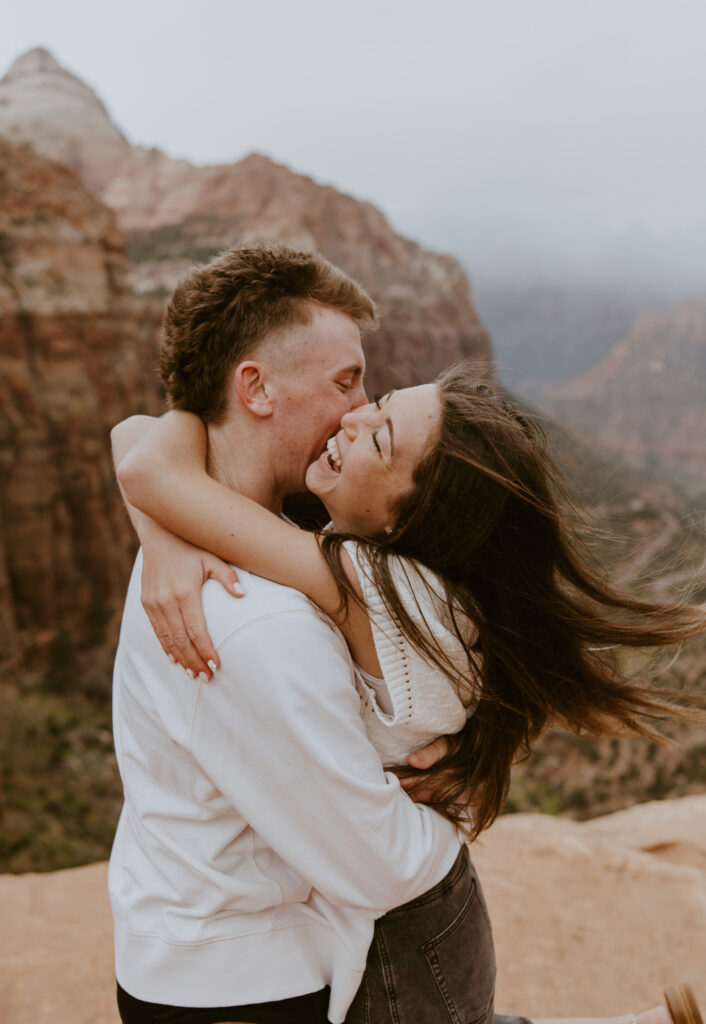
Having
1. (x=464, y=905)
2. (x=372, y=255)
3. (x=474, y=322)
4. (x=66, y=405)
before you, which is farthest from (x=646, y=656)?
(x=474, y=322)

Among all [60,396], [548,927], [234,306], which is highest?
[234,306]

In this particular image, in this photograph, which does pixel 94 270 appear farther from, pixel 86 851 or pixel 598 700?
pixel 598 700

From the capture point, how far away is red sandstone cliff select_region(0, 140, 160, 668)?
2077 centimetres

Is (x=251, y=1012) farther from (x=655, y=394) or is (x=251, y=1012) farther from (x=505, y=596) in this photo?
(x=655, y=394)

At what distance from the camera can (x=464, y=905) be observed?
183 centimetres

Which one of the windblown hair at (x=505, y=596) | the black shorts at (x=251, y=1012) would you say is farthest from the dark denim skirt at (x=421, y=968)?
the windblown hair at (x=505, y=596)

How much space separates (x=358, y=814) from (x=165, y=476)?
86 cm

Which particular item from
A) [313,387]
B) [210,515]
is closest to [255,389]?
[313,387]

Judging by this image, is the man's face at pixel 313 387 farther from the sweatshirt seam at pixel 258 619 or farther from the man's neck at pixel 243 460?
the sweatshirt seam at pixel 258 619

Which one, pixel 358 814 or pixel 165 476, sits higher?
pixel 165 476

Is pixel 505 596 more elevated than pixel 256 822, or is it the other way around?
pixel 505 596

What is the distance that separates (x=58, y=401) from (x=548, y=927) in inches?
807

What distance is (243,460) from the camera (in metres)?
1.99

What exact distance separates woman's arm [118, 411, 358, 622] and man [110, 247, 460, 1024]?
2.3 inches
